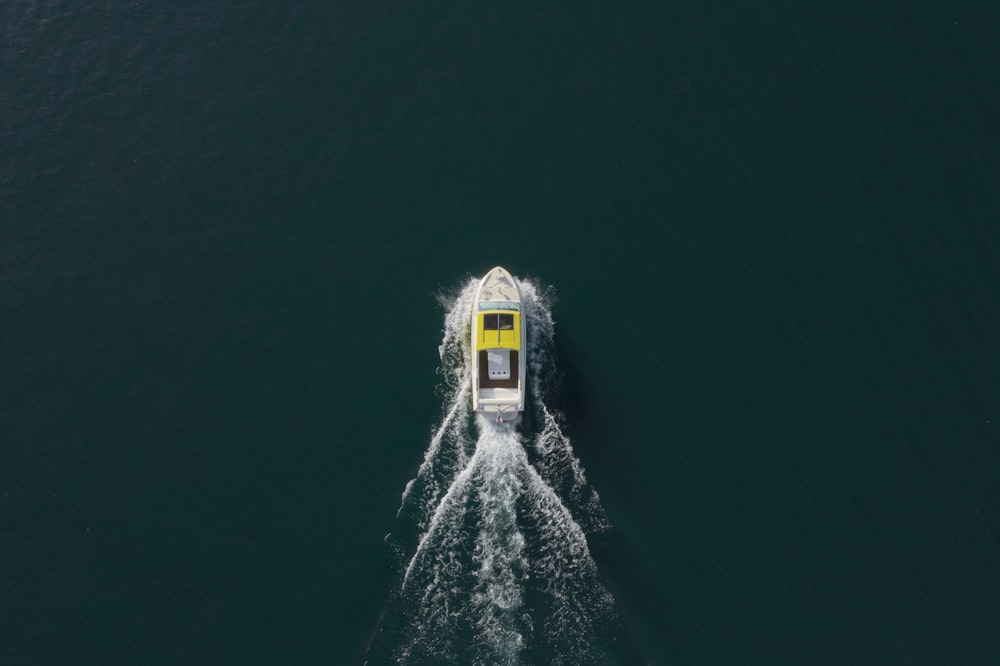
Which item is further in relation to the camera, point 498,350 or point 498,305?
point 498,305

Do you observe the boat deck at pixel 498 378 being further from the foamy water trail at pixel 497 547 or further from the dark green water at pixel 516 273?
the dark green water at pixel 516 273

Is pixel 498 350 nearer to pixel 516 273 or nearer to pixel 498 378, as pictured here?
pixel 498 378

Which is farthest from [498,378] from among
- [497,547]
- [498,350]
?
[497,547]

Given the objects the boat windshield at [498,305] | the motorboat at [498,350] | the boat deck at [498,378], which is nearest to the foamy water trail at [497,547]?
the boat windshield at [498,305]

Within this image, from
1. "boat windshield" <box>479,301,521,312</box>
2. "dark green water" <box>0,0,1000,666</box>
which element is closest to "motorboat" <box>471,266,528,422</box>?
"boat windshield" <box>479,301,521,312</box>

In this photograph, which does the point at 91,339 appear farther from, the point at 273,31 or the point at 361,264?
the point at 273,31

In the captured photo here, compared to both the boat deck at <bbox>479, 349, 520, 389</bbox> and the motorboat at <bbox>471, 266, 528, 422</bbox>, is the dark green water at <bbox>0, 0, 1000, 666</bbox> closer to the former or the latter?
the motorboat at <bbox>471, 266, 528, 422</bbox>

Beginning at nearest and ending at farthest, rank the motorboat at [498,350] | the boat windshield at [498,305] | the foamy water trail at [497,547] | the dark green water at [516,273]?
the foamy water trail at [497,547]
the dark green water at [516,273]
the motorboat at [498,350]
the boat windshield at [498,305]

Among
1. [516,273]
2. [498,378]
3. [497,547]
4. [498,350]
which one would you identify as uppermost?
[516,273]
